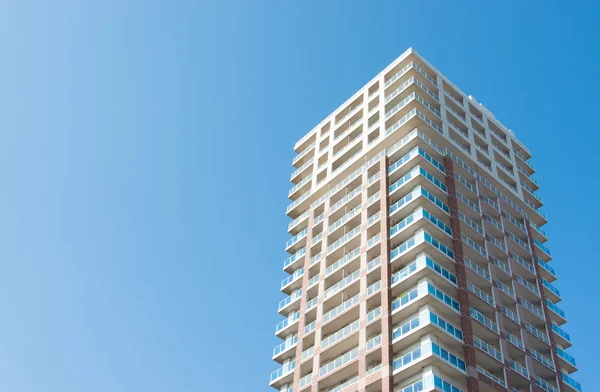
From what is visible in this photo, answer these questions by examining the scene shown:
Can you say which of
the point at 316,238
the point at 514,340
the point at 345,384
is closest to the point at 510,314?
the point at 514,340

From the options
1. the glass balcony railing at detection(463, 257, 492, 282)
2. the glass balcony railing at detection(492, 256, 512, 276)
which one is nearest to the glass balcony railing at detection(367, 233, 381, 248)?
the glass balcony railing at detection(463, 257, 492, 282)

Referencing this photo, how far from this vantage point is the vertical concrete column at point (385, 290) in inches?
2371

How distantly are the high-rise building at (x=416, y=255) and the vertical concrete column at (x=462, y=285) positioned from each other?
0.14m

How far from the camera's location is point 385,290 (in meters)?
67.0

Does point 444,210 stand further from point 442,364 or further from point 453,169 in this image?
point 442,364

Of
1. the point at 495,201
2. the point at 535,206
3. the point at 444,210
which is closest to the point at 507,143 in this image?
the point at 535,206

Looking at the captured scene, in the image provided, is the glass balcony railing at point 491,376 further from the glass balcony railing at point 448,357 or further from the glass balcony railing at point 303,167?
the glass balcony railing at point 303,167

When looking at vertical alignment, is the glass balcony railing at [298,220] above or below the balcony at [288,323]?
above

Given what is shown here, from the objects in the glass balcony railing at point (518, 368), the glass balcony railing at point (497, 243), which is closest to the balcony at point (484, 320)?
the glass balcony railing at point (518, 368)

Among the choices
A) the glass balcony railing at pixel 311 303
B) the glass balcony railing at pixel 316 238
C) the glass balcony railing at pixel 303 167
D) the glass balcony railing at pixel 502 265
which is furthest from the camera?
the glass balcony railing at pixel 303 167

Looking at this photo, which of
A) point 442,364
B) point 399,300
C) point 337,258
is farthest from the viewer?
point 337,258

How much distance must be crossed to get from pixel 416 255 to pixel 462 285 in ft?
16.8

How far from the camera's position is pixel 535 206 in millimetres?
93750

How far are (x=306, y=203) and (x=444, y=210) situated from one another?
71.6 ft
